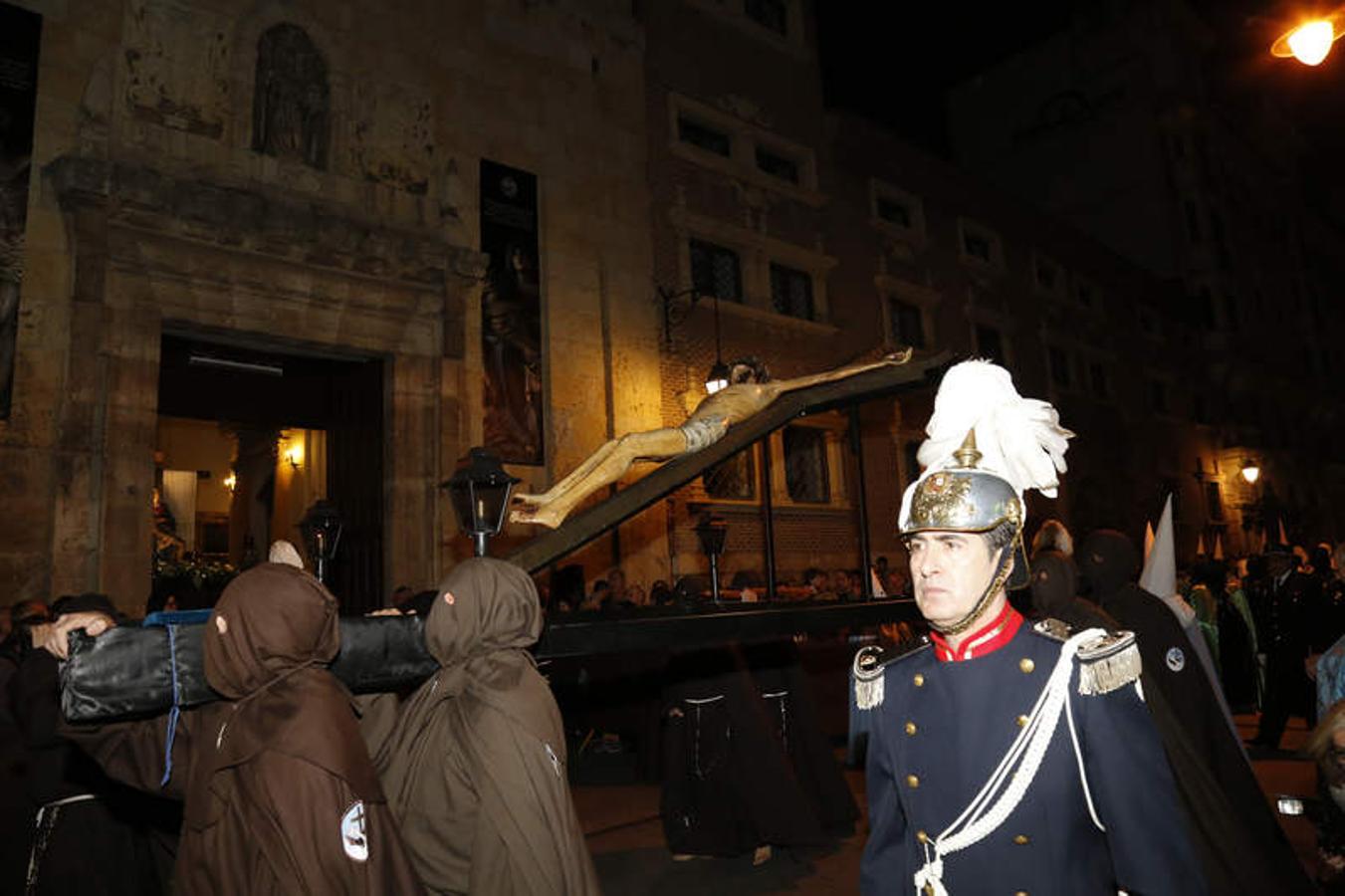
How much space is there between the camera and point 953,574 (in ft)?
6.88

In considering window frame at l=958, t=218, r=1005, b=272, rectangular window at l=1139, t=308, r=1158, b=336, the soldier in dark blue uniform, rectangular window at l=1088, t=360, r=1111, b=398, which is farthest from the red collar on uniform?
rectangular window at l=1139, t=308, r=1158, b=336

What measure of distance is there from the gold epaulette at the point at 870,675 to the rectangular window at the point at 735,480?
40.0ft

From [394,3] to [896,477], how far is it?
13181 millimetres

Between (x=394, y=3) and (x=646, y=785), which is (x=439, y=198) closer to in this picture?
(x=394, y=3)

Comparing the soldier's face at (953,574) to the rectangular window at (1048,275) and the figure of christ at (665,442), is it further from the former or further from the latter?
the rectangular window at (1048,275)

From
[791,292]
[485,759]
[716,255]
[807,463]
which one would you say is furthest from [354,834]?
[791,292]

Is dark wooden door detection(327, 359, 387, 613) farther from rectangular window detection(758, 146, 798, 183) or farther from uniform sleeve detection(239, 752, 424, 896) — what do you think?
rectangular window detection(758, 146, 798, 183)

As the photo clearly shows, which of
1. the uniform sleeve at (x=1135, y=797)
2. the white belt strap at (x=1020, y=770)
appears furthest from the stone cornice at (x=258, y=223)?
the uniform sleeve at (x=1135, y=797)

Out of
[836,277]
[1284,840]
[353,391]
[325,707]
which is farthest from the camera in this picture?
[836,277]

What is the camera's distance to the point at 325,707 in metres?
2.40

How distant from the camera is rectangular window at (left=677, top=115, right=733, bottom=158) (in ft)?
51.8

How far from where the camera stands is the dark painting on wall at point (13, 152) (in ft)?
27.2

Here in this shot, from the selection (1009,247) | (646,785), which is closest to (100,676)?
(646,785)

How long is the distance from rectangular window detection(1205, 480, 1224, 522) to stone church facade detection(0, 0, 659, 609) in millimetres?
23944
